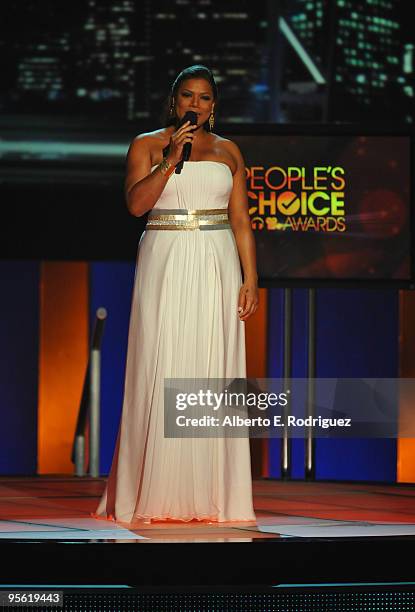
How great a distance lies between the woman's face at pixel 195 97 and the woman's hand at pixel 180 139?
0.22 meters

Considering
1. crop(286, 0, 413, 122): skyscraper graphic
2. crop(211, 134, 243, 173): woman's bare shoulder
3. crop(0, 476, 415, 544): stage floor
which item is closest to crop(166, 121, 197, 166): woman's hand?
crop(211, 134, 243, 173): woman's bare shoulder

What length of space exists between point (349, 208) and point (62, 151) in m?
1.82

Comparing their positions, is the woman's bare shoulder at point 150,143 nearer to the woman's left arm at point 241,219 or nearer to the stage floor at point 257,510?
the woman's left arm at point 241,219

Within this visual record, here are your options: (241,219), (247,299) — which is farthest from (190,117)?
(247,299)

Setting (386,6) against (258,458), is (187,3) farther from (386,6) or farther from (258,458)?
(258,458)

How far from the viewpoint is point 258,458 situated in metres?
6.70

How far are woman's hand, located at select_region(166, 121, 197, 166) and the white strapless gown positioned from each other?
24 cm

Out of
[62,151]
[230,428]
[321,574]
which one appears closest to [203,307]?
[230,428]

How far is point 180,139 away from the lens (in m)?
3.25

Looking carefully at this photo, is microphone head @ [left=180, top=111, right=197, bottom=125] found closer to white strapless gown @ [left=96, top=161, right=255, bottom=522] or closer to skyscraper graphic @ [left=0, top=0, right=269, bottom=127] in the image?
white strapless gown @ [left=96, top=161, right=255, bottom=522]

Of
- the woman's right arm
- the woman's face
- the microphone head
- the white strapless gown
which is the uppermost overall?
the woman's face

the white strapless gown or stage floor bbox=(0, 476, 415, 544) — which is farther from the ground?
the white strapless gown

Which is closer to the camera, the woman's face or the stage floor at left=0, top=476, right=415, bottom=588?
the stage floor at left=0, top=476, right=415, bottom=588

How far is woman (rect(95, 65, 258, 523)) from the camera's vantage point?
355cm
